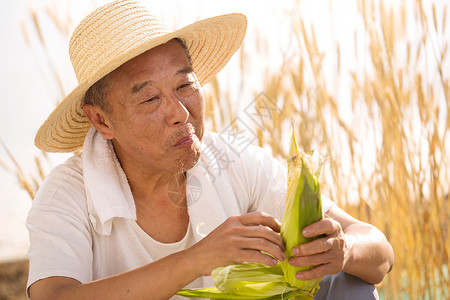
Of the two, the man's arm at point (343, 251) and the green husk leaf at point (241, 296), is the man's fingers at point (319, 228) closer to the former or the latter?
the man's arm at point (343, 251)

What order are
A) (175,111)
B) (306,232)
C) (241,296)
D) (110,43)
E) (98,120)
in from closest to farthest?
(306,232) < (241,296) < (175,111) < (110,43) < (98,120)

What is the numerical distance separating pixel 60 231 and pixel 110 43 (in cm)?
63

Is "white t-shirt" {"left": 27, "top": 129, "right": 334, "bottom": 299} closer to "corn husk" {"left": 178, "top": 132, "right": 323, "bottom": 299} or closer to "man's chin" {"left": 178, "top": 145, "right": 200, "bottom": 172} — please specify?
"man's chin" {"left": 178, "top": 145, "right": 200, "bottom": 172}

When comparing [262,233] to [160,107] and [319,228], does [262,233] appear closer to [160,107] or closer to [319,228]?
[319,228]

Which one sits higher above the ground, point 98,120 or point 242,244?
point 98,120

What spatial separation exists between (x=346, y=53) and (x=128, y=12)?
3.38 feet

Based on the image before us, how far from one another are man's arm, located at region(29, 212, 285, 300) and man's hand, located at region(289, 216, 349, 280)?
2.1 inches

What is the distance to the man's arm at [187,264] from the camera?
1448 millimetres

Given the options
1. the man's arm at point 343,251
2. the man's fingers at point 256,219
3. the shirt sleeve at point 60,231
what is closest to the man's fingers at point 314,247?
the man's arm at point 343,251

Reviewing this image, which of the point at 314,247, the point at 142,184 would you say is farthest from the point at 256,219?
the point at 142,184

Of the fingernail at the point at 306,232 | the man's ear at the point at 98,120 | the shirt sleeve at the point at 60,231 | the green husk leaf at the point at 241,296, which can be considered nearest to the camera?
the fingernail at the point at 306,232

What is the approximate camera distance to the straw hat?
1853 mm

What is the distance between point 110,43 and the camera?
1.90 metres

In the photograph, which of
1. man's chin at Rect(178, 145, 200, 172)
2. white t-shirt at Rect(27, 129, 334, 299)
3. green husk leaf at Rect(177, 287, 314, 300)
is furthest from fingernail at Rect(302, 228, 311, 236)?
man's chin at Rect(178, 145, 200, 172)
